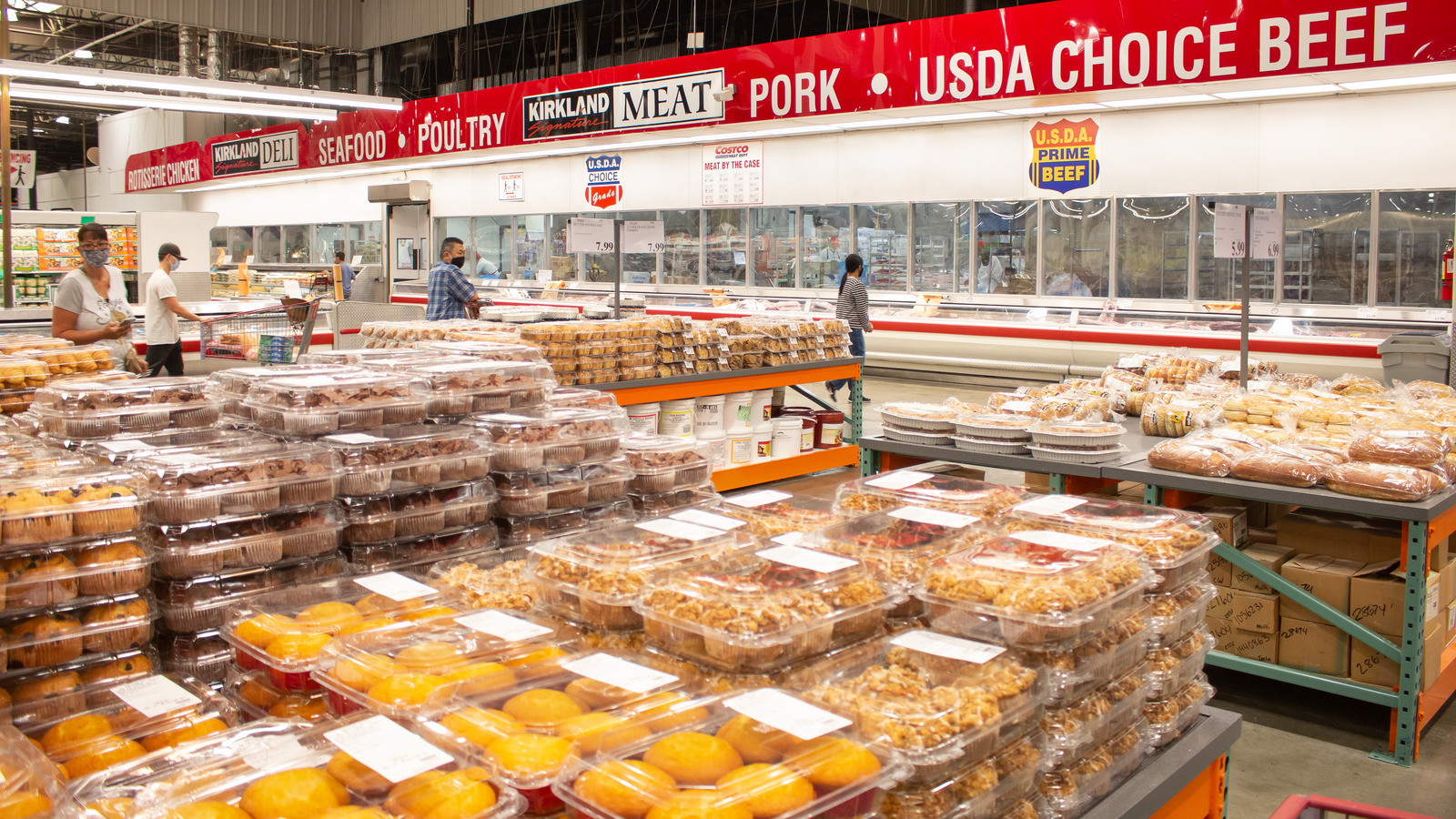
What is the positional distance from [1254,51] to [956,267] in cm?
487

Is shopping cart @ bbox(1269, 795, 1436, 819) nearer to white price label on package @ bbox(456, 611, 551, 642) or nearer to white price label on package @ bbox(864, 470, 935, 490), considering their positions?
white price label on package @ bbox(864, 470, 935, 490)

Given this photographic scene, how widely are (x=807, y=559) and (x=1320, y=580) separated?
8.66 ft

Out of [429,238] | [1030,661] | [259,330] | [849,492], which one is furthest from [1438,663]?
[429,238]

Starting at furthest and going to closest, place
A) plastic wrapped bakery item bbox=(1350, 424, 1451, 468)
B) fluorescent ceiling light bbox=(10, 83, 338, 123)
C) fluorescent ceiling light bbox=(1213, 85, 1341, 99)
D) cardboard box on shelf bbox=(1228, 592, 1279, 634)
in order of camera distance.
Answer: fluorescent ceiling light bbox=(10, 83, 338, 123) → fluorescent ceiling light bbox=(1213, 85, 1341, 99) → cardboard box on shelf bbox=(1228, 592, 1279, 634) → plastic wrapped bakery item bbox=(1350, 424, 1451, 468)

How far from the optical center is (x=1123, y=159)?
10234 millimetres

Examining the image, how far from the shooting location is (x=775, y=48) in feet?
31.3

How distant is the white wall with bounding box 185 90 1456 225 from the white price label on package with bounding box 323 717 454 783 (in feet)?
32.4

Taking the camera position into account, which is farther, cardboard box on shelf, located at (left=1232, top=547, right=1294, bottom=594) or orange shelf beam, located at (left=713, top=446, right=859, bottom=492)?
orange shelf beam, located at (left=713, top=446, right=859, bottom=492)

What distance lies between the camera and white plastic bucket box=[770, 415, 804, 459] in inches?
284

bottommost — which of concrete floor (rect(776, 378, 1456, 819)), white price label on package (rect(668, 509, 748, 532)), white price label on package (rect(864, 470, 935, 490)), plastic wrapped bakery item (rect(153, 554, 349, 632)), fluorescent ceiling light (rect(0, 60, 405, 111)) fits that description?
concrete floor (rect(776, 378, 1456, 819))

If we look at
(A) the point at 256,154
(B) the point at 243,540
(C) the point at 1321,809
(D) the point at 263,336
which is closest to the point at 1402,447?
(C) the point at 1321,809

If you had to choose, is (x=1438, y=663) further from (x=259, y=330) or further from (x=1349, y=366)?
(x=259, y=330)

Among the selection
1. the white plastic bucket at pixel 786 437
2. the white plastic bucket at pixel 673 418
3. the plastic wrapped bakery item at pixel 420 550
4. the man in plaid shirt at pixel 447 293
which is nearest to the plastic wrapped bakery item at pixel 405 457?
the plastic wrapped bakery item at pixel 420 550

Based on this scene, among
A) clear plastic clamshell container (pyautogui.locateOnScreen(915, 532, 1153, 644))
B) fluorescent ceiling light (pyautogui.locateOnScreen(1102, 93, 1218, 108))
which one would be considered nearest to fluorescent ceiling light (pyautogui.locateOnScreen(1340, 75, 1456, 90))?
fluorescent ceiling light (pyautogui.locateOnScreen(1102, 93, 1218, 108))
